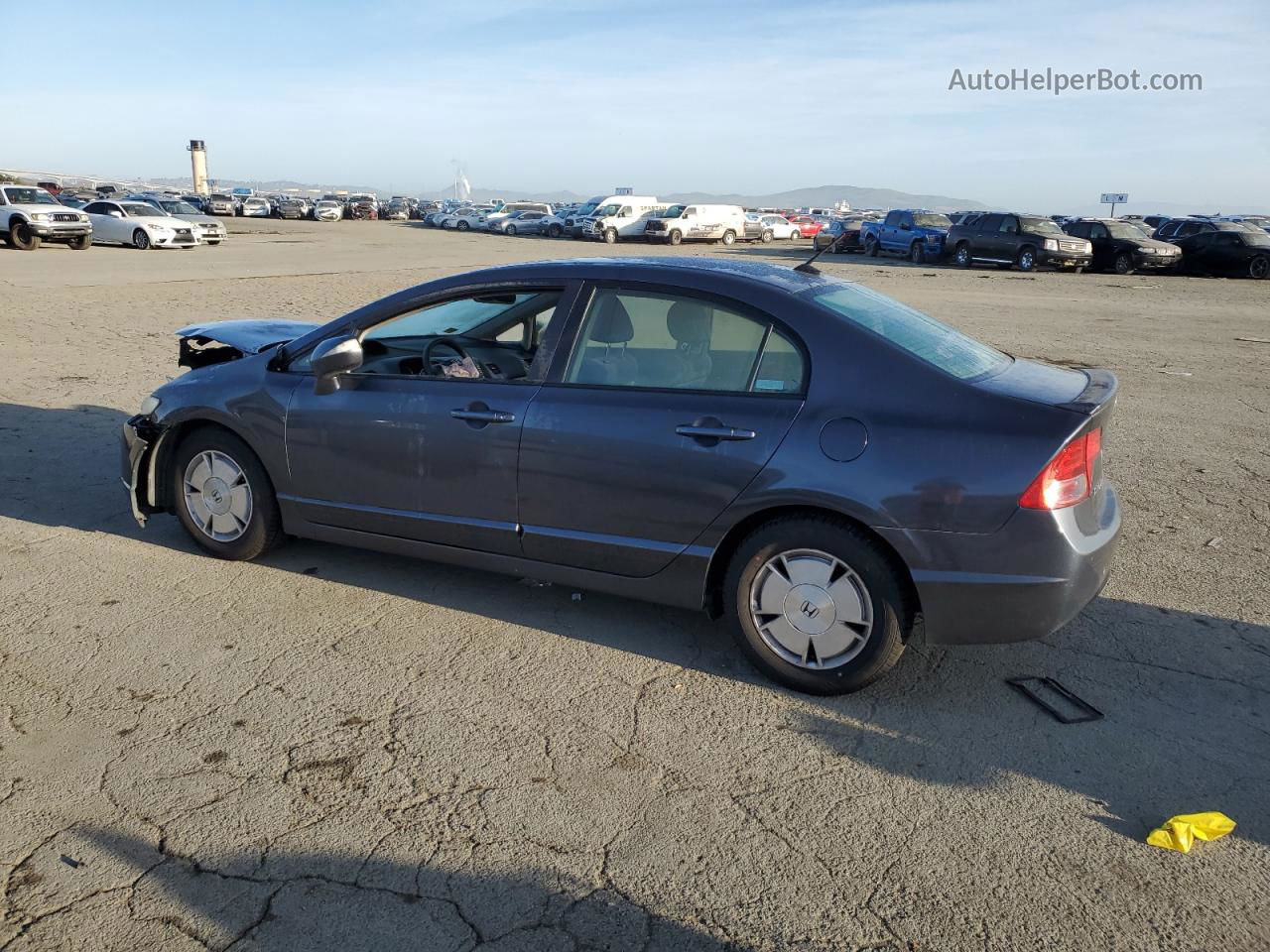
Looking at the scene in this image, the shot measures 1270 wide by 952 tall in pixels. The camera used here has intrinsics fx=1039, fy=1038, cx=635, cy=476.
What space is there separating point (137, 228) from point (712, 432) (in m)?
32.7

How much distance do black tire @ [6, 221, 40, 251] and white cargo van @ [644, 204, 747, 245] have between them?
79.8 ft

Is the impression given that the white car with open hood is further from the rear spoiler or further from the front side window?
the rear spoiler

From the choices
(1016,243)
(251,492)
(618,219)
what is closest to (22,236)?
(618,219)

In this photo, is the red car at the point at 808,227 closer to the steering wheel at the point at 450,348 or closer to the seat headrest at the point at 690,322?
the steering wheel at the point at 450,348

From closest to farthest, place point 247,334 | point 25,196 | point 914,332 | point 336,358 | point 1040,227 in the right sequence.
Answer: point 914,332
point 336,358
point 247,334
point 1040,227
point 25,196

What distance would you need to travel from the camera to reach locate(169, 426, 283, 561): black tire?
17.0 feet

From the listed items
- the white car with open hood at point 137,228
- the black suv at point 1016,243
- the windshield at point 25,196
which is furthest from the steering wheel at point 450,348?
the windshield at point 25,196

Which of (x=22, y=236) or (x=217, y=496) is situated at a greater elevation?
(x=22, y=236)

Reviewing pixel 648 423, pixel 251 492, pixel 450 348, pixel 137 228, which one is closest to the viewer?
pixel 648 423

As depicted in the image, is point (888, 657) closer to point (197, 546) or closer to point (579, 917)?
point (579, 917)

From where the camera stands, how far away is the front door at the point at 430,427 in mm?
4543

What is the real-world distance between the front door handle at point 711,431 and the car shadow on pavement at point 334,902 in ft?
5.81

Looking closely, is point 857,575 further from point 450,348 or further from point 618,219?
point 618,219

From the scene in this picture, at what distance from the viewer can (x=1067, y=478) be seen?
12.2 feet
